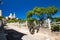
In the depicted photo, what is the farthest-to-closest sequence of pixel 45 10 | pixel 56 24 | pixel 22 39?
pixel 45 10, pixel 56 24, pixel 22 39

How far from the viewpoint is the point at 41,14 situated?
36.2 m

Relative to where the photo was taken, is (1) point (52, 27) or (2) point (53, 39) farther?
(1) point (52, 27)

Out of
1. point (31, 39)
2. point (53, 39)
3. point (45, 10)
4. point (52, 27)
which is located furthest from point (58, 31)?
point (45, 10)

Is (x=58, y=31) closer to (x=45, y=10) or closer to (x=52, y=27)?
(x=52, y=27)

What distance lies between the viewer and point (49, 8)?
3591 centimetres

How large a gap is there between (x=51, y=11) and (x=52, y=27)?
14.0 metres

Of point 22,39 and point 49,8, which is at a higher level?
point 49,8

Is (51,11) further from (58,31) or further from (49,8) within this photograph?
(58,31)

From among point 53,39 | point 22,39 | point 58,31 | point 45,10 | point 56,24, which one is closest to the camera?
point 22,39

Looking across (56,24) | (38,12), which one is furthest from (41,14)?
(56,24)

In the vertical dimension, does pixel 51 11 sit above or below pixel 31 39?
above

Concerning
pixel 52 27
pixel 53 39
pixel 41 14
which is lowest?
pixel 53 39

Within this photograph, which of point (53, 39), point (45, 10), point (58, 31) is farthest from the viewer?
point (45, 10)

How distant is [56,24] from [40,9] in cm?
1426
